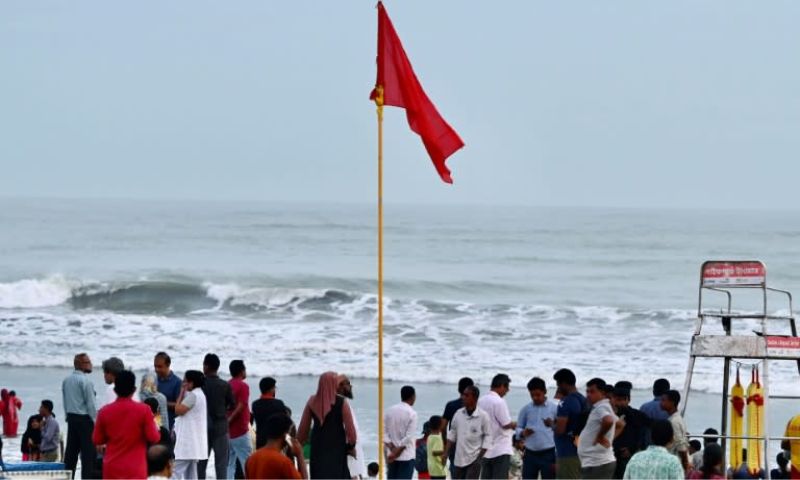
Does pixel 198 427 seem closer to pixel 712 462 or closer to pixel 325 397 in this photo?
pixel 325 397

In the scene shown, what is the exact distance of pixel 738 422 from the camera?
12.5 m

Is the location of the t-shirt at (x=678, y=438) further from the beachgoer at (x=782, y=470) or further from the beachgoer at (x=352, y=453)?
the beachgoer at (x=352, y=453)

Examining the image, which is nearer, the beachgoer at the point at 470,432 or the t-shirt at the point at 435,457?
the beachgoer at the point at 470,432

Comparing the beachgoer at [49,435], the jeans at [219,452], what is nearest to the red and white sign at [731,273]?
the jeans at [219,452]

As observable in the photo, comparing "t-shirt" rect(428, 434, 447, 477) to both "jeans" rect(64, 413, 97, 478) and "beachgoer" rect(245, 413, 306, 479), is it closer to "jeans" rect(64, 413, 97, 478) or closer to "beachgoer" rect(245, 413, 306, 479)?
"jeans" rect(64, 413, 97, 478)

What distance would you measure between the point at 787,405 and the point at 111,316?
2312 cm

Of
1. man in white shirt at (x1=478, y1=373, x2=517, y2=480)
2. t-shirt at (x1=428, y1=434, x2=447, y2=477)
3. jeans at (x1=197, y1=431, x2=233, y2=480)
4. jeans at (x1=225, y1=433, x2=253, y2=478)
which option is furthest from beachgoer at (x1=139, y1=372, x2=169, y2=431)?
t-shirt at (x1=428, y1=434, x2=447, y2=477)

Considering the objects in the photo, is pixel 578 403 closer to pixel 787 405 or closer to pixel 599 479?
pixel 599 479

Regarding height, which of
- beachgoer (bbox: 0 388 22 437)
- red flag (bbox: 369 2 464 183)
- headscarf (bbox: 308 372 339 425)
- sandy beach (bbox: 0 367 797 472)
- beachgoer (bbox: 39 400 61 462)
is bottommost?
sandy beach (bbox: 0 367 797 472)

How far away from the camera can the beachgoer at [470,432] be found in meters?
11.5

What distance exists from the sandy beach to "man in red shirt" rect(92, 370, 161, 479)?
7.59 metres

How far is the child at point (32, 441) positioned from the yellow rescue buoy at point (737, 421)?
23.2ft

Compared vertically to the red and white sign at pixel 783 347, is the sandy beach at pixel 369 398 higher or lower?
lower

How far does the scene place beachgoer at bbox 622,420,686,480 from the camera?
7957 millimetres
